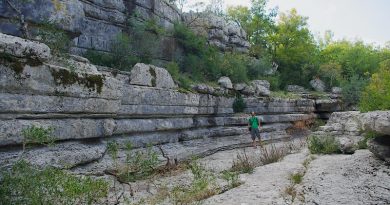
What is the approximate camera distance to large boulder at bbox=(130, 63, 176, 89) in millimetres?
10305

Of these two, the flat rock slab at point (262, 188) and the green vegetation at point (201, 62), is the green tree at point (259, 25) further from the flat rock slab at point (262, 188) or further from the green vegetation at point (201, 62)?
the flat rock slab at point (262, 188)

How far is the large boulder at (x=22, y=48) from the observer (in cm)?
589

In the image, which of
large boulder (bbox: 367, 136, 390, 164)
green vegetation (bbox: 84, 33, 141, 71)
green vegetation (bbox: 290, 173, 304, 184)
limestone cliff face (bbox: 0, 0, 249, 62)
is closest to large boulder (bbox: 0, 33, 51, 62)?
limestone cliff face (bbox: 0, 0, 249, 62)

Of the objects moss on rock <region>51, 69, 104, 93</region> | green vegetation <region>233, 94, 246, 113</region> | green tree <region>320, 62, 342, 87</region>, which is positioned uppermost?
green tree <region>320, 62, 342, 87</region>

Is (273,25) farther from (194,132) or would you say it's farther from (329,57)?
(194,132)

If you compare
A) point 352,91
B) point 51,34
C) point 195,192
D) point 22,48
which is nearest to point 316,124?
point 352,91

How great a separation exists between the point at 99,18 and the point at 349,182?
36.3ft

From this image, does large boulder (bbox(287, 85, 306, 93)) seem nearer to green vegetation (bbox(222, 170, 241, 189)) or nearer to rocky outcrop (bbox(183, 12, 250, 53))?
rocky outcrop (bbox(183, 12, 250, 53))

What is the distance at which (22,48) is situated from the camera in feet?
20.0

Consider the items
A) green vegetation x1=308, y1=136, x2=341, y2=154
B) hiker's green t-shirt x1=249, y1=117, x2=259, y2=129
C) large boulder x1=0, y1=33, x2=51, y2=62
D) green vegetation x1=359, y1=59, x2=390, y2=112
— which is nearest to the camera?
large boulder x1=0, y1=33, x2=51, y2=62

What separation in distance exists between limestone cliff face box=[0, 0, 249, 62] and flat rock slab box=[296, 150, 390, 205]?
26.9ft

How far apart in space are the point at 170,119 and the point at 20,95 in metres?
6.24

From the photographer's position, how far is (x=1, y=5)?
9023 mm

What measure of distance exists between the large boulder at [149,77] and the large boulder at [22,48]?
3.84 metres
